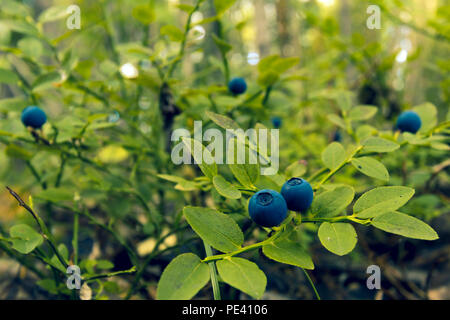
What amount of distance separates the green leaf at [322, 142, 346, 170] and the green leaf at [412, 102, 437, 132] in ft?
1.10

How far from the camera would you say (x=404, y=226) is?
55 centimetres

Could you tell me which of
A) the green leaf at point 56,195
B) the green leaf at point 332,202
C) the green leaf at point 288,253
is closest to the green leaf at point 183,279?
the green leaf at point 288,253

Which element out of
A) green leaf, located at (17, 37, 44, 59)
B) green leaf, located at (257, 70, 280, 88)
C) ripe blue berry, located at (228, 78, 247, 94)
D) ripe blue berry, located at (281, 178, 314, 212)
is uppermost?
green leaf, located at (17, 37, 44, 59)

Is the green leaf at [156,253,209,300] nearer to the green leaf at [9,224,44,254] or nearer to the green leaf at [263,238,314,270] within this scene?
the green leaf at [263,238,314,270]

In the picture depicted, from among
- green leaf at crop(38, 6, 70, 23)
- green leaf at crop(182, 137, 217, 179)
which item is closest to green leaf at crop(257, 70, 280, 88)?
green leaf at crop(182, 137, 217, 179)

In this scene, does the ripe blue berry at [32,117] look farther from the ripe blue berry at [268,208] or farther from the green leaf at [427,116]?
the green leaf at [427,116]

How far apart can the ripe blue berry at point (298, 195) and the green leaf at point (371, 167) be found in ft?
0.59

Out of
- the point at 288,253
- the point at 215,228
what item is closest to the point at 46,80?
the point at 215,228

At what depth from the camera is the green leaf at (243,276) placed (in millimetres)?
479

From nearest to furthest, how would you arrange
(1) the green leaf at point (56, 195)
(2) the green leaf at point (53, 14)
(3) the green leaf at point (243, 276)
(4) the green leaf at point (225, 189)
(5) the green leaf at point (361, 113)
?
(3) the green leaf at point (243, 276)
(4) the green leaf at point (225, 189)
(1) the green leaf at point (56, 195)
(5) the green leaf at point (361, 113)
(2) the green leaf at point (53, 14)

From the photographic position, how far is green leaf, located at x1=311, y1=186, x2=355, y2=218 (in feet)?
1.99

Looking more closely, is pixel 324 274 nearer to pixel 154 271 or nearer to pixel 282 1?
pixel 154 271

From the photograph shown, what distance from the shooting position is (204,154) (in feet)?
2.06
